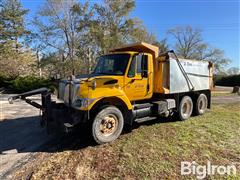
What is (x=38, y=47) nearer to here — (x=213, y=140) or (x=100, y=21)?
(x=100, y=21)

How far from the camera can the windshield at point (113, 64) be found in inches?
185

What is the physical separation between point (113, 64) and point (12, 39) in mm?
18260

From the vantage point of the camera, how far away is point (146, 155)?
354cm

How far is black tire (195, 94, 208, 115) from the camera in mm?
6970

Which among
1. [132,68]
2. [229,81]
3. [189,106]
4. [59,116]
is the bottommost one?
[189,106]

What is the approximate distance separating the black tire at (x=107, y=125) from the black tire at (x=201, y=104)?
3.92 meters

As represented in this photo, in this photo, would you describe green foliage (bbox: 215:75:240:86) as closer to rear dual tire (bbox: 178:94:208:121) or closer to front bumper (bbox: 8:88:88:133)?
rear dual tire (bbox: 178:94:208:121)

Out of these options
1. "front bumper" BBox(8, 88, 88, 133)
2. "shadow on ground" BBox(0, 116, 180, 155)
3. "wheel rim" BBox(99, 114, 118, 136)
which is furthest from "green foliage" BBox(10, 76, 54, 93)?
"wheel rim" BBox(99, 114, 118, 136)

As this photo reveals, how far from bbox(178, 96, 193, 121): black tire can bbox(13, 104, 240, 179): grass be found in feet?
3.77

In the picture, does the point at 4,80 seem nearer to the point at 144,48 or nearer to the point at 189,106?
the point at 144,48

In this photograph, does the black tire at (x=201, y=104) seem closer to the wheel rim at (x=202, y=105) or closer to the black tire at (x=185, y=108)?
the wheel rim at (x=202, y=105)

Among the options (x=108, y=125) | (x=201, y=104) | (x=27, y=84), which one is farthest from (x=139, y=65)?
(x=27, y=84)

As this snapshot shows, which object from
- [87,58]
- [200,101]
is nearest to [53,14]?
[87,58]

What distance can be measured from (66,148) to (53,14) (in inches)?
690
